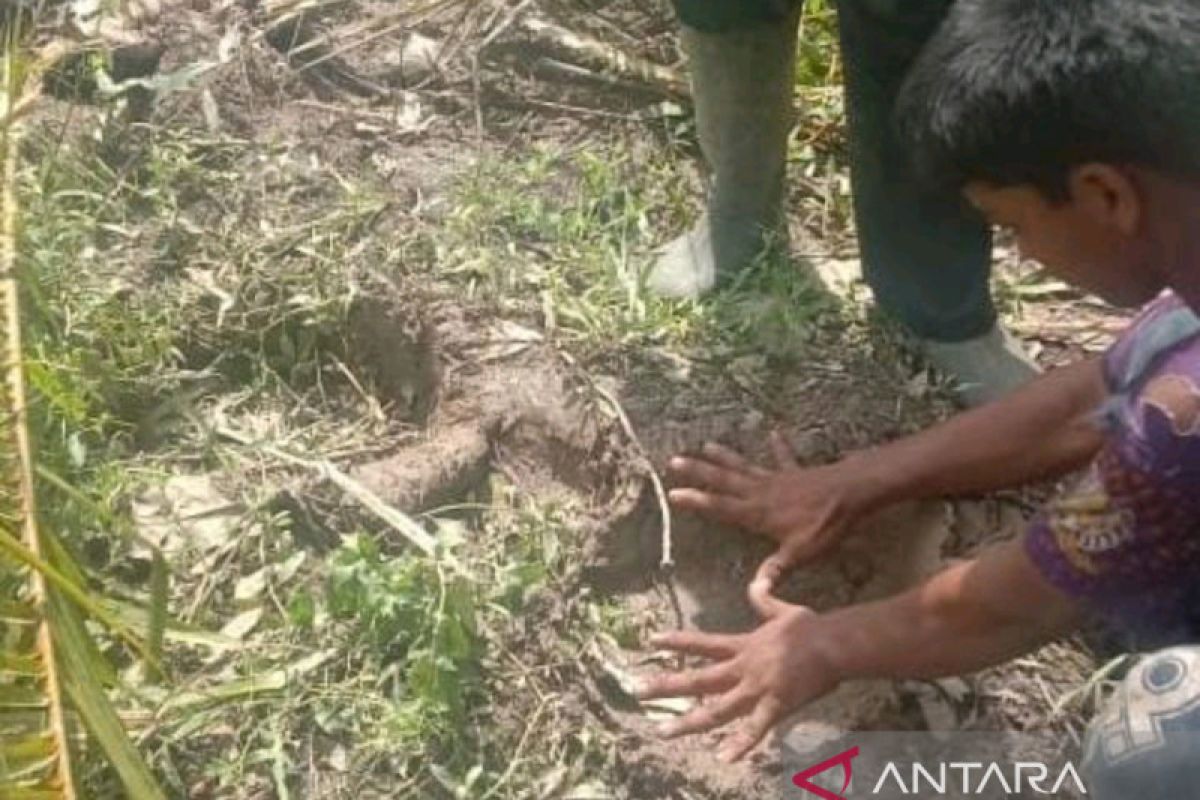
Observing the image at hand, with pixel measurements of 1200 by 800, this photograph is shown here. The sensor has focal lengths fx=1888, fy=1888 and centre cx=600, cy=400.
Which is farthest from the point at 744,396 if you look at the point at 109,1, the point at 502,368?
the point at 109,1

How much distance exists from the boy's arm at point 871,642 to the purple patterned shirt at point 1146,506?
5cm

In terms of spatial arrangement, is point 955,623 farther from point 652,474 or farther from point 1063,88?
point 1063,88

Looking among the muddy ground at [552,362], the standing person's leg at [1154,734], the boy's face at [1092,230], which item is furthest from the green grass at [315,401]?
the boy's face at [1092,230]

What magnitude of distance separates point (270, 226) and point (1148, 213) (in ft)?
4.63

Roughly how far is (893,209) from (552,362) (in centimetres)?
48

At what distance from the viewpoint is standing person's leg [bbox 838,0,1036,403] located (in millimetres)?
2152

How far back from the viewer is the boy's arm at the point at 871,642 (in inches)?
74.6

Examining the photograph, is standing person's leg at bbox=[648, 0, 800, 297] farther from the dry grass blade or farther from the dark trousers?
the dry grass blade

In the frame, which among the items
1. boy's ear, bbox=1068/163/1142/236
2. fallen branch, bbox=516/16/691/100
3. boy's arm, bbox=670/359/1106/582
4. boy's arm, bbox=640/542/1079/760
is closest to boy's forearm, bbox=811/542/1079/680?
boy's arm, bbox=640/542/1079/760

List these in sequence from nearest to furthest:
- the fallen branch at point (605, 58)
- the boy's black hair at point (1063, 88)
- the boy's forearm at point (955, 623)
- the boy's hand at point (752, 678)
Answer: the boy's black hair at point (1063, 88), the boy's forearm at point (955, 623), the boy's hand at point (752, 678), the fallen branch at point (605, 58)

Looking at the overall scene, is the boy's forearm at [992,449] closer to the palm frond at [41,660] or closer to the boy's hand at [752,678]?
the boy's hand at [752,678]

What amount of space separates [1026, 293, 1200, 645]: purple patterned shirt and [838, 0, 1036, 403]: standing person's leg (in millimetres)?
442

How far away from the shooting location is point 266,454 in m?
2.40

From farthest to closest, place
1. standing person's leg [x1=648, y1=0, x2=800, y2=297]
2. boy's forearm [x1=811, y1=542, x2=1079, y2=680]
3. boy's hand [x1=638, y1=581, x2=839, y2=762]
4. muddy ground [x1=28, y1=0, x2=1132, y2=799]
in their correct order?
1. standing person's leg [x1=648, y1=0, x2=800, y2=297]
2. muddy ground [x1=28, y1=0, x2=1132, y2=799]
3. boy's hand [x1=638, y1=581, x2=839, y2=762]
4. boy's forearm [x1=811, y1=542, x2=1079, y2=680]
